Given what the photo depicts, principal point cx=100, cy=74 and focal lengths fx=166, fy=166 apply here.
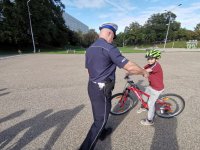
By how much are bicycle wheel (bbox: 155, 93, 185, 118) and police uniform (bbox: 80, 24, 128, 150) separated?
1947 mm

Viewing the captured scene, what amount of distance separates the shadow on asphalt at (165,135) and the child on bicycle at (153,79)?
0.79ft

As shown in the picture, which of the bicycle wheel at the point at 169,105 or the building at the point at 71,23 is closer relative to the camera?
the bicycle wheel at the point at 169,105

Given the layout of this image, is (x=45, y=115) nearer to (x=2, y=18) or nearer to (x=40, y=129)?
(x=40, y=129)

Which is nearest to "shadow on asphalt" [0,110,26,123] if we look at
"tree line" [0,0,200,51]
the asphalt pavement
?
the asphalt pavement

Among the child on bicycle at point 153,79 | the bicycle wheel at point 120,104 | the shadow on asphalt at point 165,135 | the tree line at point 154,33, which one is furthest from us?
the tree line at point 154,33

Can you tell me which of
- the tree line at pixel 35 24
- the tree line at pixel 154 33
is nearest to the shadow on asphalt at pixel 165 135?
the tree line at pixel 35 24

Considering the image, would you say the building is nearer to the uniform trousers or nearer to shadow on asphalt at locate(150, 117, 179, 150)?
shadow on asphalt at locate(150, 117, 179, 150)

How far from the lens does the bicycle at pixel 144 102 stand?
3.84 meters

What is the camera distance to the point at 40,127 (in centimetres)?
345

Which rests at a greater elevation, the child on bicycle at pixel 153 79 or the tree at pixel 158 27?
the tree at pixel 158 27

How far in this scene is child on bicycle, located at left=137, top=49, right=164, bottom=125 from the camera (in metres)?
3.12

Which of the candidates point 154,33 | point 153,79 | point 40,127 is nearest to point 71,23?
point 154,33

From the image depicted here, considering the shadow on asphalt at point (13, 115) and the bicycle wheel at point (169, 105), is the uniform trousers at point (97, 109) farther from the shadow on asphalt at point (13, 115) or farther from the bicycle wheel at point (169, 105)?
the shadow on asphalt at point (13, 115)

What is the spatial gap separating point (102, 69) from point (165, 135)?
1959 mm
